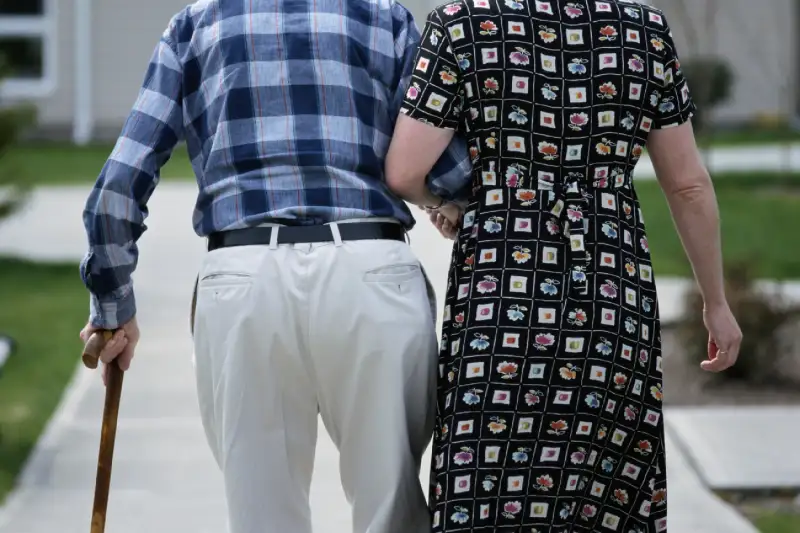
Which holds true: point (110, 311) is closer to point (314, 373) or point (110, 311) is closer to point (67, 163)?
point (314, 373)

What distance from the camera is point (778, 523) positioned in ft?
16.5

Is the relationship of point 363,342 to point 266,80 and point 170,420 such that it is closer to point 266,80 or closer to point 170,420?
point 266,80

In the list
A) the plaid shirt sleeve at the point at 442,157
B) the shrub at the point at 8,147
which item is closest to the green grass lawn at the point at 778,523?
the plaid shirt sleeve at the point at 442,157

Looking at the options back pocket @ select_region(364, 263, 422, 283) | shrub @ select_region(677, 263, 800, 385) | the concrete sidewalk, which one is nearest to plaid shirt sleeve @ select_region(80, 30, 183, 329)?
back pocket @ select_region(364, 263, 422, 283)

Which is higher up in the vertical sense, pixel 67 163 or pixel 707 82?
pixel 707 82

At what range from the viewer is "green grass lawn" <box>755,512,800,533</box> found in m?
4.94

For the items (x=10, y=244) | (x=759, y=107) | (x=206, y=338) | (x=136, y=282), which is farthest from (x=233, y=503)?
(x=759, y=107)

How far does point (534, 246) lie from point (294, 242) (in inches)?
19.9

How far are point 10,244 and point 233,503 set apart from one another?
408 inches

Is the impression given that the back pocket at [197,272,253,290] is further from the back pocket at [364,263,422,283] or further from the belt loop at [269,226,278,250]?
the back pocket at [364,263,422,283]

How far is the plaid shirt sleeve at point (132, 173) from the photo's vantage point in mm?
3010

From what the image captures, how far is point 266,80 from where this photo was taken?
9.77 feet

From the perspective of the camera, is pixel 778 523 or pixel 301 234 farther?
pixel 778 523

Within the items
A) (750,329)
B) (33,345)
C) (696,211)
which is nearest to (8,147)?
(33,345)
